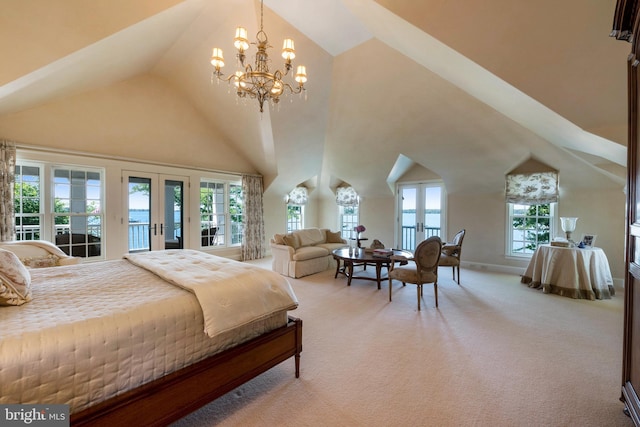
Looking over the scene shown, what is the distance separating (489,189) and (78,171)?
25.6 ft

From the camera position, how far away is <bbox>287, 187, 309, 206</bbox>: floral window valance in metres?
8.23

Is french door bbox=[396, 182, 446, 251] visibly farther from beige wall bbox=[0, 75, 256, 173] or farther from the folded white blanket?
the folded white blanket

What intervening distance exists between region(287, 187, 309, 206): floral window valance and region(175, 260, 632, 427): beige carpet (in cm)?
492

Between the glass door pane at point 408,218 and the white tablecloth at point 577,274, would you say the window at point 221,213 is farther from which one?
the white tablecloth at point 577,274

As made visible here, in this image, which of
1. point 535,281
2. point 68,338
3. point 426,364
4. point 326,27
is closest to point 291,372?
point 426,364

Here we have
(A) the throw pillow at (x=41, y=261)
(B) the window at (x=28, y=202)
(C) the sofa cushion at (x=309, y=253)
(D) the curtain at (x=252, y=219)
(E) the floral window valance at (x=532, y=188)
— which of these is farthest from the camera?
(D) the curtain at (x=252, y=219)

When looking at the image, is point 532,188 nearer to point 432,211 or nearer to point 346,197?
point 432,211

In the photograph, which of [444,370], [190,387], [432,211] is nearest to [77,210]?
[190,387]

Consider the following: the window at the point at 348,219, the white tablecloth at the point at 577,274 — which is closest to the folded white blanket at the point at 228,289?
the white tablecloth at the point at 577,274

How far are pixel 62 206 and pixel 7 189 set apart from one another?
687mm

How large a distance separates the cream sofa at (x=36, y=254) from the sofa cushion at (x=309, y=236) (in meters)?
3.51

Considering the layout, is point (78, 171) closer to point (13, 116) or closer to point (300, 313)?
point (13, 116)

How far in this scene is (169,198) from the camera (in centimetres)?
650

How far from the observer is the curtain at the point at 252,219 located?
6.77 m
